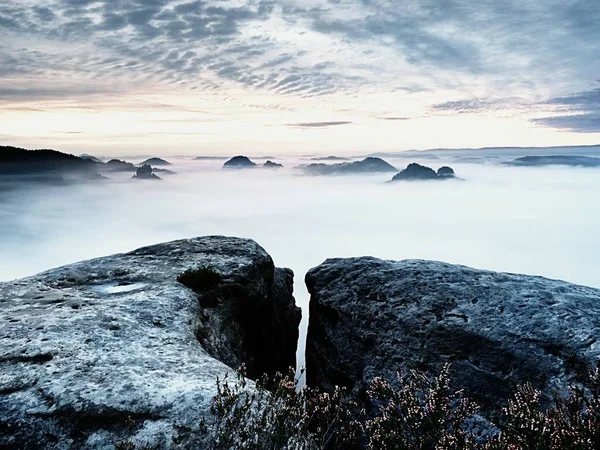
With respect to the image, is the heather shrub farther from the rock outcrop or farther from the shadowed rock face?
the shadowed rock face

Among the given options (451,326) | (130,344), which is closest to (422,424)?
(130,344)

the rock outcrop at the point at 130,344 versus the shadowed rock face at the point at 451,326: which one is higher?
the rock outcrop at the point at 130,344

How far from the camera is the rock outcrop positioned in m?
8.00

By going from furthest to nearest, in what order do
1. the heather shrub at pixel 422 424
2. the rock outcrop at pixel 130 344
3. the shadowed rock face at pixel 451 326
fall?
the shadowed rock face at pixel 451 326
the rock outcrop at pixel 130 344
the heather shrub at pixel 422 424

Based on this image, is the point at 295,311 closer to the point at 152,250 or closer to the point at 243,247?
the point at 243,247

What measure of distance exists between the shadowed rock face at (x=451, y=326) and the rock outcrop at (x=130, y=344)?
2.79 meters

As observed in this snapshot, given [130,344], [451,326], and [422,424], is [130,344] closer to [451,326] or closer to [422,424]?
[422,424]

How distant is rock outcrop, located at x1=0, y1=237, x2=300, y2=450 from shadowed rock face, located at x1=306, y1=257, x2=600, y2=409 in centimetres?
279

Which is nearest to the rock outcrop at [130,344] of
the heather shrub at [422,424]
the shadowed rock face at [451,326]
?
the heather shrub at [422,424]

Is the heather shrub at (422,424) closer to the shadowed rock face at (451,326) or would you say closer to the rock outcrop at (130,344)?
the rock outcrop at (130,344)

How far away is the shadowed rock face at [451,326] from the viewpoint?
12.4 meters

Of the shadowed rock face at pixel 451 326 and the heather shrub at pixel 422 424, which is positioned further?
the shadowed rock face at pixel 451 326

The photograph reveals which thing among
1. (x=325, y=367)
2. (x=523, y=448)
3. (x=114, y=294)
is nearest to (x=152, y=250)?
(x=114, y=294)

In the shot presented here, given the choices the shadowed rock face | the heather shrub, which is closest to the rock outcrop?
the heather shrub
